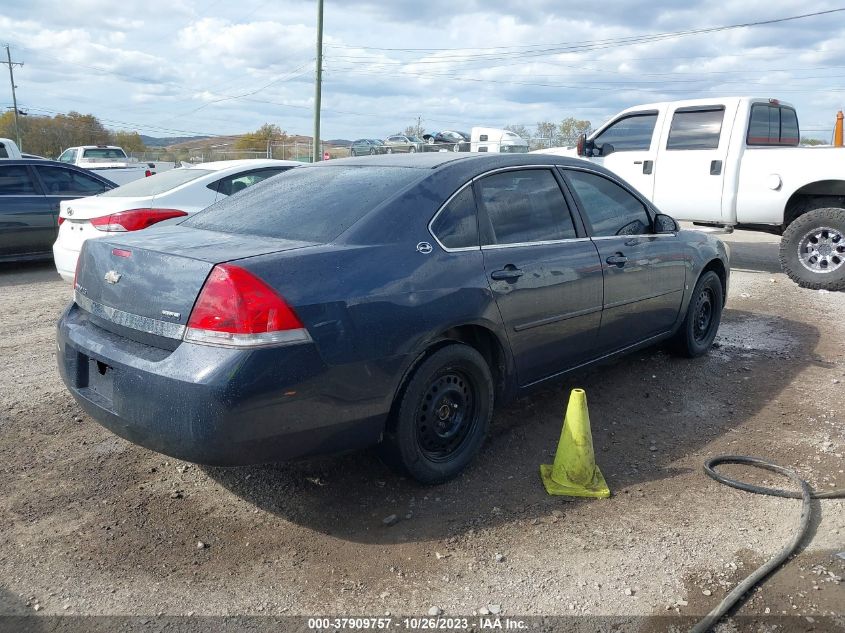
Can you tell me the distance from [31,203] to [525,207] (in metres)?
7.86

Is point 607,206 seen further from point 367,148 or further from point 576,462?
point 367,148

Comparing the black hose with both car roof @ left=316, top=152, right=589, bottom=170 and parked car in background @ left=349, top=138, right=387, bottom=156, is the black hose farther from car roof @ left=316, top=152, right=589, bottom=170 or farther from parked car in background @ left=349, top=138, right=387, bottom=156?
parked car in background @ left=349, top=138, right=387, bottom=156

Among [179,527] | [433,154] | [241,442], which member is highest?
[433,154]

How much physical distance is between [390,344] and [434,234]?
0.66 metres

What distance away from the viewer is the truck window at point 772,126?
9.41 m

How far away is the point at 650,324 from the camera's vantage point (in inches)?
198

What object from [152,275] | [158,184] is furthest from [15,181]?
[152,275]

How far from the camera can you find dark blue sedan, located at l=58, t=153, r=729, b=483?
288 cm

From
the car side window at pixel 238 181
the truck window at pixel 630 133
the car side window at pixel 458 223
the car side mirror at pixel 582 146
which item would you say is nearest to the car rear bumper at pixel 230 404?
the car side window at pixel 458 223

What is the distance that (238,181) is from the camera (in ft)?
26.6

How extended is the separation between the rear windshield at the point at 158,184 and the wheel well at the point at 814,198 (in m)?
6.94

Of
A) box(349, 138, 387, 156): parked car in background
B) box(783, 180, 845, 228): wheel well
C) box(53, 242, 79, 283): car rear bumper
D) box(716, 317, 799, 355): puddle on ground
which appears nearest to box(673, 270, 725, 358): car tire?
box(716, 317, 799, 355): puddle on ground

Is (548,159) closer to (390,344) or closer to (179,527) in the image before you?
(390,344)

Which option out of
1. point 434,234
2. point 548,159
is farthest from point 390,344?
point 548,159
